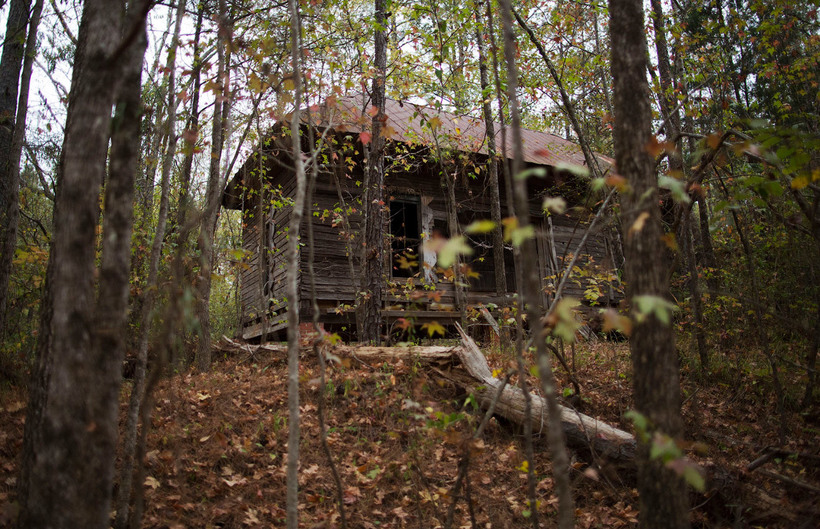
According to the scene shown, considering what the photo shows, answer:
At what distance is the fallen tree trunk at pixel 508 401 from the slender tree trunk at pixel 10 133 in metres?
3.61

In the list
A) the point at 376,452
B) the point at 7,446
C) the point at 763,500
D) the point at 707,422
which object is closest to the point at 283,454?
the point at 376,452

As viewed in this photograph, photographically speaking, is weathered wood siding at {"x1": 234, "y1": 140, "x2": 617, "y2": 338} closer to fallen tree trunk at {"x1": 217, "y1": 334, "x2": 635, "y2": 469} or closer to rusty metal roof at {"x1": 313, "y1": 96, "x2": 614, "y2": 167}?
rusty metal roof at {"x1": 313, "y1": 96, "x2": 614, "y2": 167}

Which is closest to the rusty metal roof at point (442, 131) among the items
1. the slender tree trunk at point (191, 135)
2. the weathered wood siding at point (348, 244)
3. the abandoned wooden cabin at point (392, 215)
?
the abandoned wooden cabin at point (392, 215)

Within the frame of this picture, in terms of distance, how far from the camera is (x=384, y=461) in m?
4.71

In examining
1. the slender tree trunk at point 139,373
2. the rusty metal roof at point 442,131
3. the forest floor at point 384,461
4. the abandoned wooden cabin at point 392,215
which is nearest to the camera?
the slender tree trunk at point 139,373

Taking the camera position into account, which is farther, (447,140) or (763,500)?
(447,140)

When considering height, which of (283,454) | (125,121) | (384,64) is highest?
(384,64)

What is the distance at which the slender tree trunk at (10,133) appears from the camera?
636cm

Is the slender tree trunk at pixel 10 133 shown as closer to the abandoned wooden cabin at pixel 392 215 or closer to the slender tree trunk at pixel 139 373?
the abandoned wooden cabin at pixel 392 215

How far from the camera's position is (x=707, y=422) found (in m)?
6.23

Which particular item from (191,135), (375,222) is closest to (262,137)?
(375,222)

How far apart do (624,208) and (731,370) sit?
650 cm

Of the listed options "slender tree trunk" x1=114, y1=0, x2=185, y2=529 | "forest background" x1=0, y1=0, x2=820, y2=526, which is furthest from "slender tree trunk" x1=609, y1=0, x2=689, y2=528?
"slender tree trunk" x1=114, y1=0, x2=185, y2=529

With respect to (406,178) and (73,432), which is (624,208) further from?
(406,178)
